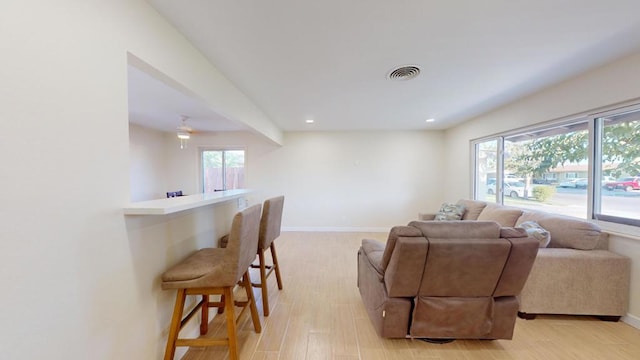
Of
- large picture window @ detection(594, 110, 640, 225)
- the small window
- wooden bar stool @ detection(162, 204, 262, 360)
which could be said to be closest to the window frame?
the small window

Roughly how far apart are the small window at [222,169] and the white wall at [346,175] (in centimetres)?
23

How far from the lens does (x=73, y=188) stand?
93 cm

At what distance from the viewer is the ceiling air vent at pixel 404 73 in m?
2.21

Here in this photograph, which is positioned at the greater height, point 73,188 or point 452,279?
point 73,188

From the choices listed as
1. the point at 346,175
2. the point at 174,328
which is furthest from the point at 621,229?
the point at 346,175

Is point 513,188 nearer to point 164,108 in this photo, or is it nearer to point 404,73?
point 404,73

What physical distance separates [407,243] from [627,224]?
7.54 ft

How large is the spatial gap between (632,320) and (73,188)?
3.98m

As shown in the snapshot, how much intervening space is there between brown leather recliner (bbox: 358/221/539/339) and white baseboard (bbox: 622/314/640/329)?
1.30 metres

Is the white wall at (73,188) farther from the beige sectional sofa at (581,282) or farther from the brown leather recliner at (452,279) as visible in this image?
the beige sectional sofa at (581,282)

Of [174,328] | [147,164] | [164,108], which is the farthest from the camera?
[147,164]

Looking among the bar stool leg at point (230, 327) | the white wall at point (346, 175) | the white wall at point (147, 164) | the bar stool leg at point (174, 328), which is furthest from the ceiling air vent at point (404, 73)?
the white wall at point (147, 164)

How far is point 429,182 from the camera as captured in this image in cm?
547

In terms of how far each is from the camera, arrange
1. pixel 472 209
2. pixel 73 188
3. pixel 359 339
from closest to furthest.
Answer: pixel 73 188
pixel 359 339
pixel 472 209
